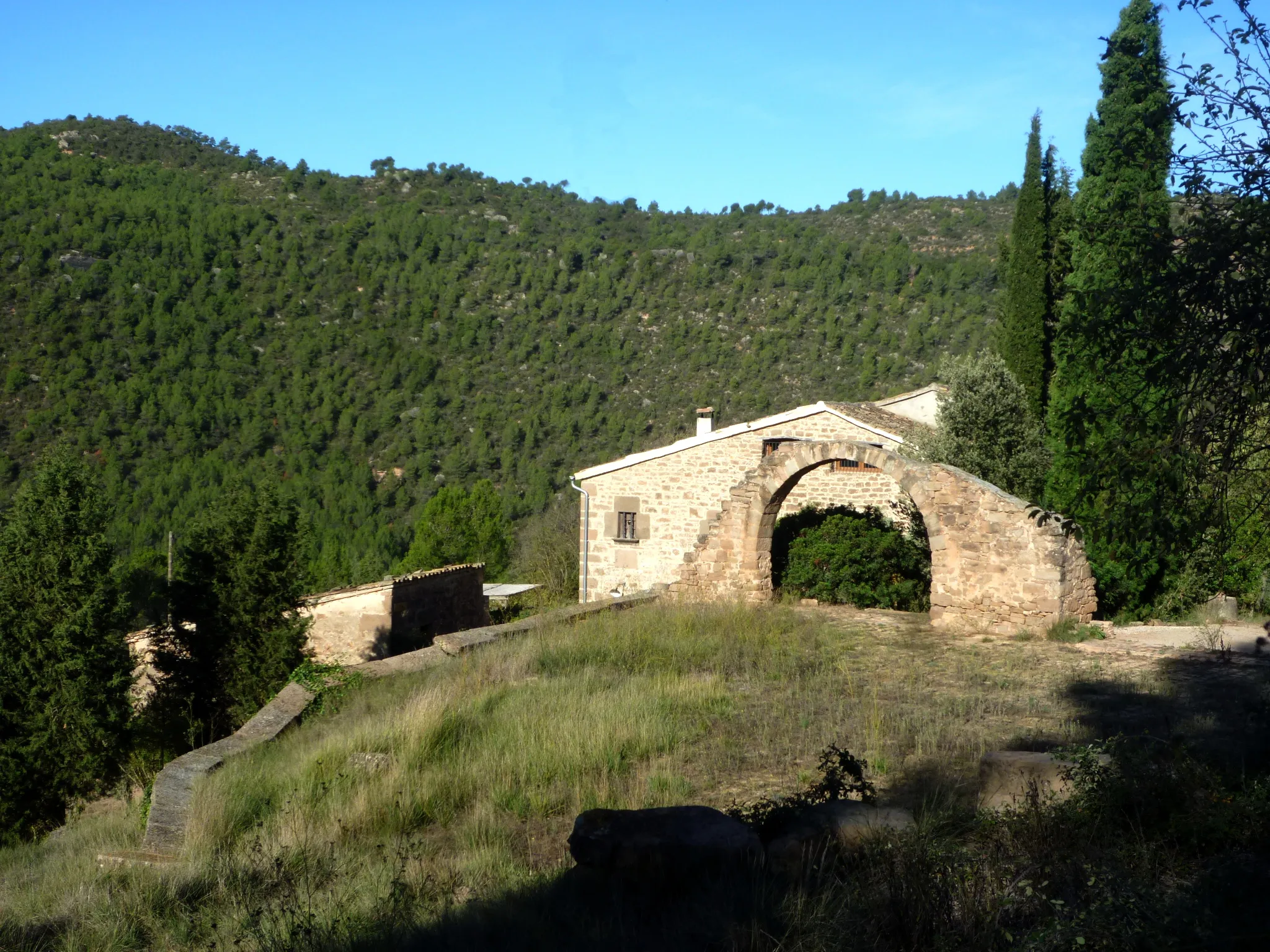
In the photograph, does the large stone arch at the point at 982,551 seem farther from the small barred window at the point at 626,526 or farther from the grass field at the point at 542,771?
the small barred window at the point at 626,526

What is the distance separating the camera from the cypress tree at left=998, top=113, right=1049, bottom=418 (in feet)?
66.1

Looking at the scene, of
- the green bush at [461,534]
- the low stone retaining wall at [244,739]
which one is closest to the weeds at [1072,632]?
the low stone retaining wall at [244,739]

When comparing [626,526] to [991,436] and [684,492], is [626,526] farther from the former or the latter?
[991,436]

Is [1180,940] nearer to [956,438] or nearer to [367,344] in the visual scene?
[956,438]

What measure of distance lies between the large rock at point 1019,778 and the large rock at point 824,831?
2.34 ft

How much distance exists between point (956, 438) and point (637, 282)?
31.0 m

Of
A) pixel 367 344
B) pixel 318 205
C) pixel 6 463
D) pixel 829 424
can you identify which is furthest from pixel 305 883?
pixel 318 205

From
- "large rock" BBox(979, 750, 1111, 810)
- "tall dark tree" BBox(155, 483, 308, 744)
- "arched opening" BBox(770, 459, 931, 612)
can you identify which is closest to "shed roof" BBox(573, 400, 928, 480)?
"arched opening" BBox(770, 459, 931, 612)

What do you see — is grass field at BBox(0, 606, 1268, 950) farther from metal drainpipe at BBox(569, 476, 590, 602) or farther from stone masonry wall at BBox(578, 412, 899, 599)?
metal drainpipe at BBox(569, 476, 590, 602)

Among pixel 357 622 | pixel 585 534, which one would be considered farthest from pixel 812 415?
pixel 357 622

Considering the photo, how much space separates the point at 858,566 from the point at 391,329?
32.5 m

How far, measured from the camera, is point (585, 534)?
75.6 feet

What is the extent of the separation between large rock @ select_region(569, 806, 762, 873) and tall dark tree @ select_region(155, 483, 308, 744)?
9.75m

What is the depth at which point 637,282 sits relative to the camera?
47031mm
